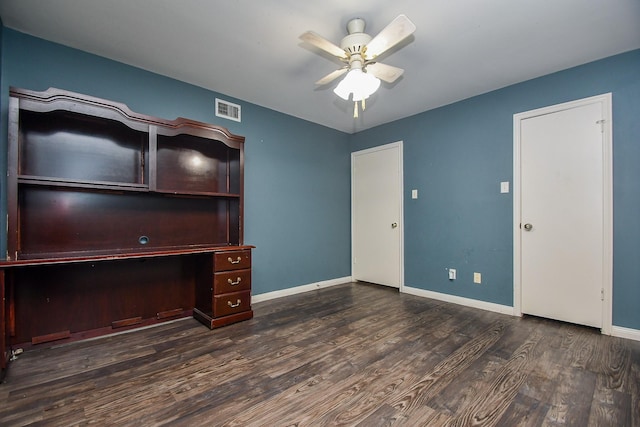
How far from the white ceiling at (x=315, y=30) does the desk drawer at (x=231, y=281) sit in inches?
78.1

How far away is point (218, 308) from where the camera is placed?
2.70 m

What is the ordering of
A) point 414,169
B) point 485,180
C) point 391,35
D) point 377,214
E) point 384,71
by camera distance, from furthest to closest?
point 377,214 → point 414,169 → point 485,180 → point 384,71 → point 391,35

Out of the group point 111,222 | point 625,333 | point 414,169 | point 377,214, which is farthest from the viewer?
point 377,214

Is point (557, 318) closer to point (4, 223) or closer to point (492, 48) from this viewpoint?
point (492, 48)

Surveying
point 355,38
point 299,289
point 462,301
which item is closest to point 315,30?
point 355,38

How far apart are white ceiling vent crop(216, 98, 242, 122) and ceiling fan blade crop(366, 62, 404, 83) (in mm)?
1737

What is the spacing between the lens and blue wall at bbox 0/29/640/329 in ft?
7.89

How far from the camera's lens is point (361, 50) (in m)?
2.07

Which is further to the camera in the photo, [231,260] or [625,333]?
[231,260]

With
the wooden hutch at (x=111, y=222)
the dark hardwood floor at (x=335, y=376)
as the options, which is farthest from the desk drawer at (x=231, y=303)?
the dark hardwood floor at (x=335, y=376)

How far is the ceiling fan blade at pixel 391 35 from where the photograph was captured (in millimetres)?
1701

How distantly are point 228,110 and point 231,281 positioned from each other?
76.9 inches

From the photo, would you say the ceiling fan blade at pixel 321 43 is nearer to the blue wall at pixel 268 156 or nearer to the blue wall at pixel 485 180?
the blue wall at pixel 268 156

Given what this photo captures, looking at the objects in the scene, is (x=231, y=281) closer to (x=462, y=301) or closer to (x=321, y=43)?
(x=321, y=43)
